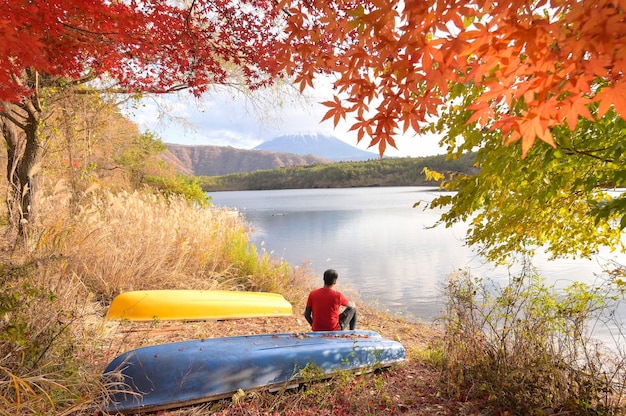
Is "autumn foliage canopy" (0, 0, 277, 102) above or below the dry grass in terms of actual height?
above

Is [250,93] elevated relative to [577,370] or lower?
elevated

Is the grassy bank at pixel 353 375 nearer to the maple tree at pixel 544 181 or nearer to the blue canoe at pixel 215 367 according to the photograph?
the blue canoe at pixel 215 367

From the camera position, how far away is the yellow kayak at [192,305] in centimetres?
527

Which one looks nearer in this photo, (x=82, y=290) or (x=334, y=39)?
(x=334, y=39)

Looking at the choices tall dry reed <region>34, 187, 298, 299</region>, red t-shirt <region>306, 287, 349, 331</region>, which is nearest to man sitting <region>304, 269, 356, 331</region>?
red t-shirt <region>306, 287, 349, 331</region>

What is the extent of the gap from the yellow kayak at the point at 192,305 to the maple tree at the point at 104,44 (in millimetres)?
1584

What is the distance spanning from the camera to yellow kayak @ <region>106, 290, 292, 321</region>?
208 inches

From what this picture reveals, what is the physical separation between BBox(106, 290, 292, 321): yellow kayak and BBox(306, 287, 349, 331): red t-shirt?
5.73 feet

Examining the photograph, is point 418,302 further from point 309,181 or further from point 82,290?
point 309,181

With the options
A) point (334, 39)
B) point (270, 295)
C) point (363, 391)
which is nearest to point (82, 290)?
point (270, 295)

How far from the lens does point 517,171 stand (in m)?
3.50

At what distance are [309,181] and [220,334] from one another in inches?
2970

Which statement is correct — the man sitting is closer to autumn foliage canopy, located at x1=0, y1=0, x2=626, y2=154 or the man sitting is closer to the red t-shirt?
the red t-shirt

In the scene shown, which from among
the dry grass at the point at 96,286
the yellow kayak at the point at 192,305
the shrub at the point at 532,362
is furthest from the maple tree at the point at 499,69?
the yellow kayak at the point at 192,305
